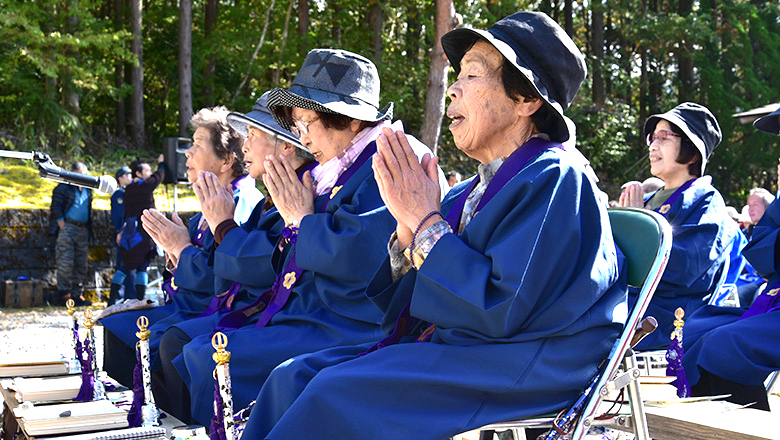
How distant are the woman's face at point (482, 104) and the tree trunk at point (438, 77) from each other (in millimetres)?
10013

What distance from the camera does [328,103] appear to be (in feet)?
11.7

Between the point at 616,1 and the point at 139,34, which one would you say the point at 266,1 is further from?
the point at 616,1

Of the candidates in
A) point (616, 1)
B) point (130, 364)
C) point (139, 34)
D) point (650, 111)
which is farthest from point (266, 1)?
point (130, 364)

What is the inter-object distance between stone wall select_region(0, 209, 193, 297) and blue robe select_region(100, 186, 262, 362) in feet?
27.7

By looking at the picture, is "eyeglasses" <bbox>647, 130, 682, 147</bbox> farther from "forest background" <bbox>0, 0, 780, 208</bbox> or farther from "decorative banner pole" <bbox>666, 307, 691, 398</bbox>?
"forest background" <bbox>0, 0, 780, 208</bbox>

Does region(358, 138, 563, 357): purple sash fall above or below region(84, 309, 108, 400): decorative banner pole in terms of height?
above

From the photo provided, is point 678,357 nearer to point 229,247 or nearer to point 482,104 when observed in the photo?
point 482,104

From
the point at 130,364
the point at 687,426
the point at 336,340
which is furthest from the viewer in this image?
the point at 130,364

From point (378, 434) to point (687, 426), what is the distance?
135cm

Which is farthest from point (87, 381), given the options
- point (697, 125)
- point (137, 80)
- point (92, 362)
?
point (137, 80)

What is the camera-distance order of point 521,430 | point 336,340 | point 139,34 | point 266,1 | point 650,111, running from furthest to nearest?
point 650,111 → point 266,1 → point 139,34 → point 336,340 → point 521,430

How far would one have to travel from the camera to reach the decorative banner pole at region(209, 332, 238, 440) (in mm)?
2617

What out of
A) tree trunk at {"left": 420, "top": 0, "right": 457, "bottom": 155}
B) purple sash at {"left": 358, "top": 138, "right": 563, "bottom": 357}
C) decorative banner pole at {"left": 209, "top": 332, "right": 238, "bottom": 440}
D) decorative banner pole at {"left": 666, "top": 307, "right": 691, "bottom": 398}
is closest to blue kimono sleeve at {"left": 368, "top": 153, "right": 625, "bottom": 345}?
purple sash at {"left": 358, "top": 138, "right": 563, "bottom": 357}

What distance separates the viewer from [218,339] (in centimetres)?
261
